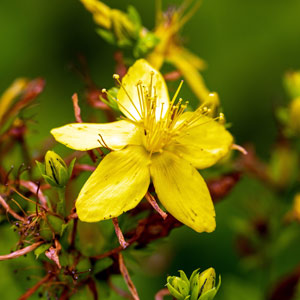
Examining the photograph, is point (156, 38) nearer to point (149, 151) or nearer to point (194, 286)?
point (149, 151)

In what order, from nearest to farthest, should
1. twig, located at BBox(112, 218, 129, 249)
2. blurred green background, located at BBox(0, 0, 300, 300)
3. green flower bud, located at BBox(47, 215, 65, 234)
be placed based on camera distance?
twig, located at BBox(112, 218, 129, 249) → green flower bud, located at BBox(47, 215, 65, 234) → blurred green background, located at BBox(0, 0, 300, 300)

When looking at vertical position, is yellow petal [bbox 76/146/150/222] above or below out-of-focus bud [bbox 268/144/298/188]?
above

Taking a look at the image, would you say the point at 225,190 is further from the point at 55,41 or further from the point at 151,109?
the point at 55,41

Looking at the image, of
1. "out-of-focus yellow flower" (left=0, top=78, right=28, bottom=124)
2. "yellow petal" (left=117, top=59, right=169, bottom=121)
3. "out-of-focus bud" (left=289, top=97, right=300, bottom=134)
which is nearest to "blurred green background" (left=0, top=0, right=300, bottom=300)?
"out-of-focus bud" (left=289, top=97, right=300, bottom=134)

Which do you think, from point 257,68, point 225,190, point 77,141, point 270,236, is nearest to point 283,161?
point 270,236

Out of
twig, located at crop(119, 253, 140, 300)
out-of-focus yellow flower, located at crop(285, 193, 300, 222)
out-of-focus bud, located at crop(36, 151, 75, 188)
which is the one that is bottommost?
out-of-focus yellow flower, located at crop(285, 193, 300, 222)

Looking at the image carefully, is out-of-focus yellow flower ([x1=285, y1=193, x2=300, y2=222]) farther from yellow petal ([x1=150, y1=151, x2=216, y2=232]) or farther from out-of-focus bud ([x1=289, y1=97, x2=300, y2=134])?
yellow petal ([x1=150, y1=151, x2=216, y2=232])
